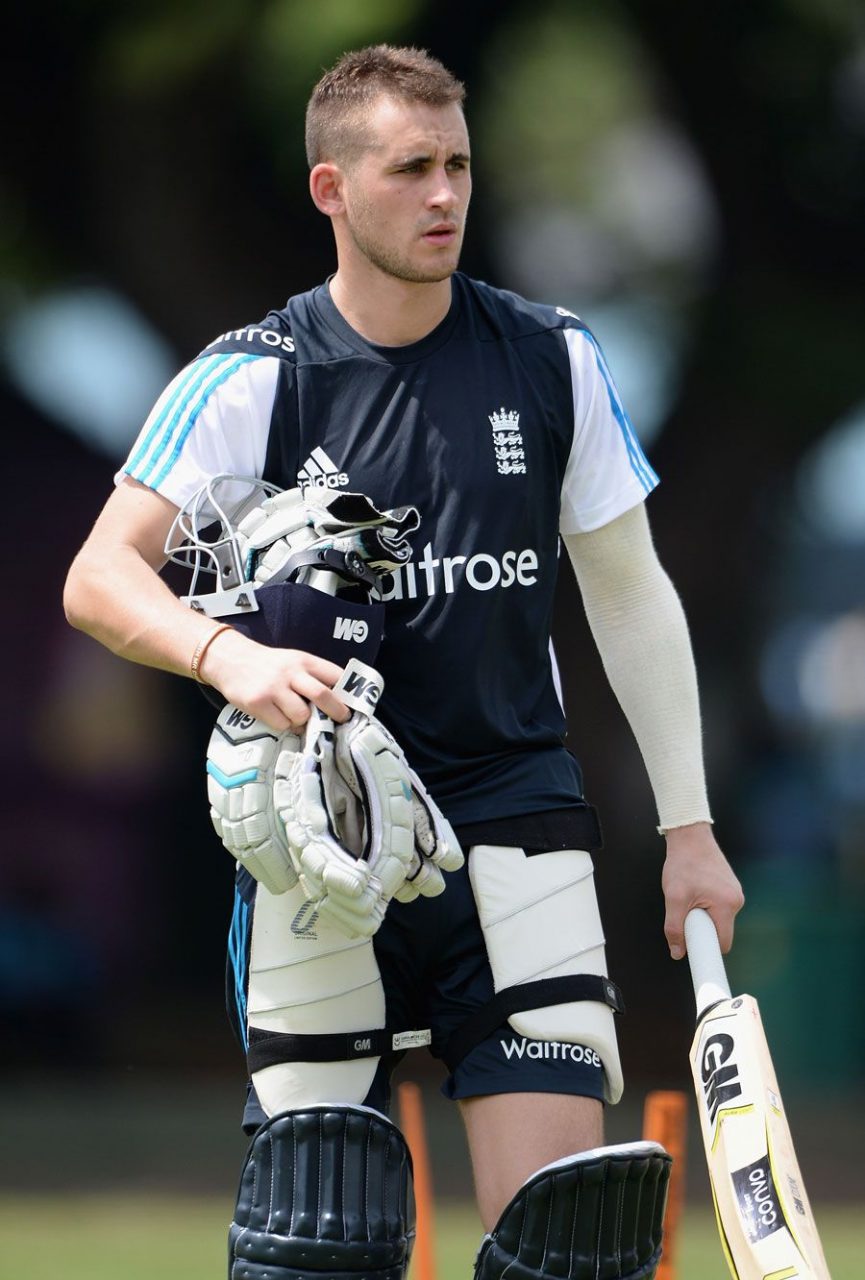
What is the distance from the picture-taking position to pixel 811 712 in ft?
61.3

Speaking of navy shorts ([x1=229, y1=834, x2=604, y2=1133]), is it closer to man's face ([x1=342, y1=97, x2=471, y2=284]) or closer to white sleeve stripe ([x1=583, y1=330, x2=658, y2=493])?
white sleeve stripe ([x1=583, y1=330, x2=658, y2=493])

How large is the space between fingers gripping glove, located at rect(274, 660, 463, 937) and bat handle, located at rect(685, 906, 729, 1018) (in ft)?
1.86

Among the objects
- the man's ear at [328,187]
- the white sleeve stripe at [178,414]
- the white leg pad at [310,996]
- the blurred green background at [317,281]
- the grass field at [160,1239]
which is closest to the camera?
the white leg pad at [310,996]

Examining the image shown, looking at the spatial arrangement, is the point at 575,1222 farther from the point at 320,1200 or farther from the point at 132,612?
the point at 132,612

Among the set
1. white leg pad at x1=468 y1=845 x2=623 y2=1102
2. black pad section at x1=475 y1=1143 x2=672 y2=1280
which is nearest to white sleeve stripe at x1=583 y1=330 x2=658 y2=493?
white leg pad at x1=468 y1=845 x2=623 y2=1102

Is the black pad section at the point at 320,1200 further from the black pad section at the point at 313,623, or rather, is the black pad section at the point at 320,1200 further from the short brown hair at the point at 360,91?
the short brown hair at the point at 360,91

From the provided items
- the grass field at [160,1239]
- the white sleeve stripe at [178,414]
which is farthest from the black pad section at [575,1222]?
the grass field at [160,1239]

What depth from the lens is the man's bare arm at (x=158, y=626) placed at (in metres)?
3.49

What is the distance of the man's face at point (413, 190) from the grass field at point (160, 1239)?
4.11 metres

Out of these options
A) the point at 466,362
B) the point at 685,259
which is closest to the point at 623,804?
the point at 685,259

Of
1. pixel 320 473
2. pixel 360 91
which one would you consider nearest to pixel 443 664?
pixel 320 473

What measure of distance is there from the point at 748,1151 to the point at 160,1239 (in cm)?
474

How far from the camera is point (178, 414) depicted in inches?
153

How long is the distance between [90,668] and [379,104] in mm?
10048
